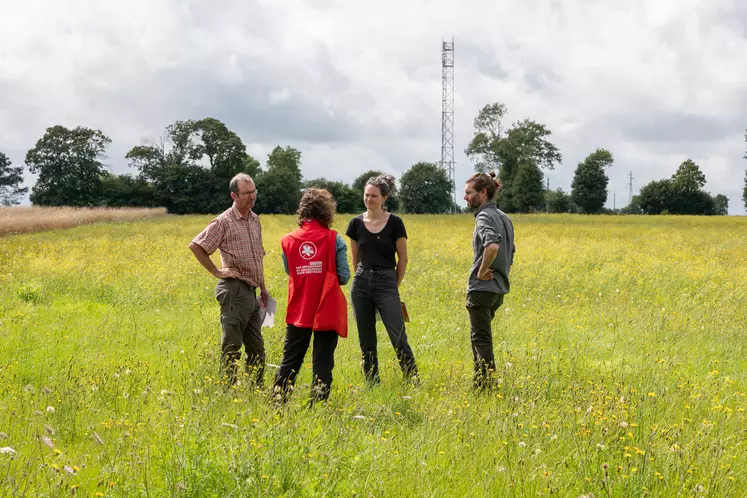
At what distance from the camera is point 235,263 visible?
5773 millimetres

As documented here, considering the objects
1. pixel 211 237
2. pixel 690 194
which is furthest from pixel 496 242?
pixel 690 194

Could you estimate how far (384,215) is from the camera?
19.9ft

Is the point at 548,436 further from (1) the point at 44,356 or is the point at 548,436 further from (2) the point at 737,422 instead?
(1) the point at 44,356

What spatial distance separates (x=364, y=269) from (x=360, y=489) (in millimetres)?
2732

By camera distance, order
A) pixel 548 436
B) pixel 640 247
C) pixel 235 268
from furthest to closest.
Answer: pixel 640 247
pixel 235 268
pixel 548 436

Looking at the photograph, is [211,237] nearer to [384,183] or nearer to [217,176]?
[384,183]

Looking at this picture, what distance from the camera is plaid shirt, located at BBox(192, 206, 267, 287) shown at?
5699mm

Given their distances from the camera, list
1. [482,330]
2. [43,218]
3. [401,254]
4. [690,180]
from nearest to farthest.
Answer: [482,330] < [401,254] < [43,218] < [690,180]

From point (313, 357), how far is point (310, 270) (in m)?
0.77

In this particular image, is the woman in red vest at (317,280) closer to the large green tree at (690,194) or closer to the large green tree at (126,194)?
the large green tree at (126,194)

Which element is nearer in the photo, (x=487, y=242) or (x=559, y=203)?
(x=487, y=242)

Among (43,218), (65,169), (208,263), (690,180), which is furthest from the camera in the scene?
(690,180)

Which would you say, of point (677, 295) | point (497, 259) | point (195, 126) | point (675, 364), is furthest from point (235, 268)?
point (195, 126)

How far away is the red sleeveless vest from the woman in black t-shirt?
99 centimetres
